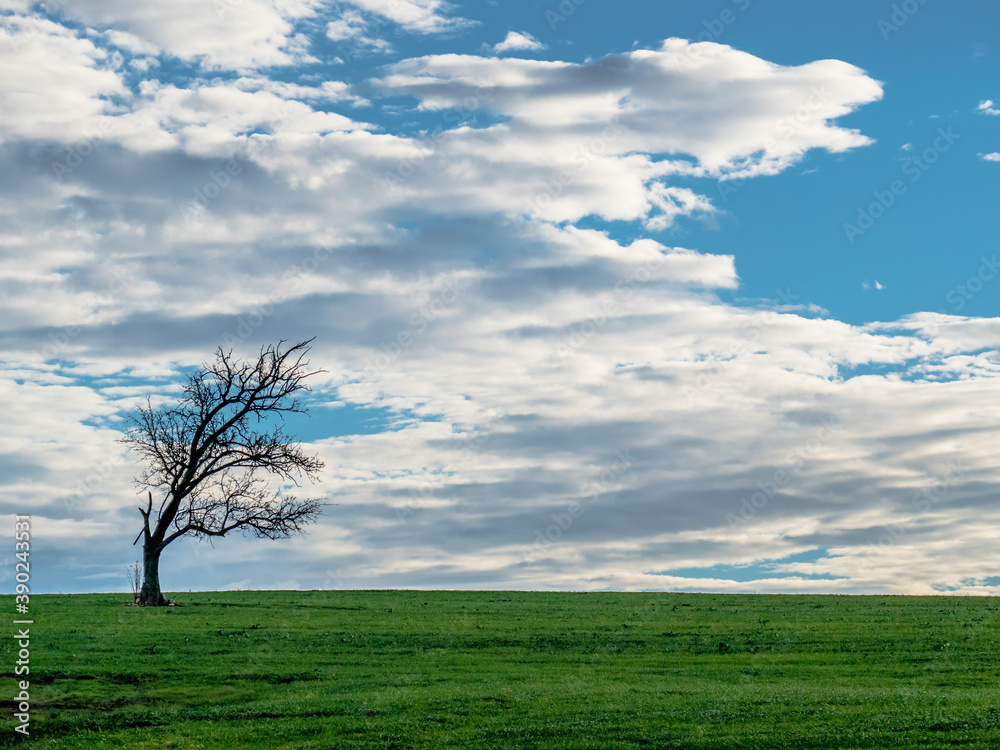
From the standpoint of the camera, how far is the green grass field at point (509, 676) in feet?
80.3

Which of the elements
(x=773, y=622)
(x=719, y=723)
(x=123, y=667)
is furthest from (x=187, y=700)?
(x=773, y=622)

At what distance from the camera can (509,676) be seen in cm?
3366

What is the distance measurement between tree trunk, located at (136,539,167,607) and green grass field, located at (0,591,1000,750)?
7.43ft

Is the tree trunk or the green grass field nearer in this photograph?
the green grass field

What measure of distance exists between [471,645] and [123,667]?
1453 cm

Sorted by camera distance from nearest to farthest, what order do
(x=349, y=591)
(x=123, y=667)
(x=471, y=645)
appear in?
(x=123, y=667) < (x=471, y=645) < (x=349, y=591)

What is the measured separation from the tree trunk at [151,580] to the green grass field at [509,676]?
2.26m

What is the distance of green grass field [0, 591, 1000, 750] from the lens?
2448 centimetres

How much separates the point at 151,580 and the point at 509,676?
104 ft

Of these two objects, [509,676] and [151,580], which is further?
[151,580]

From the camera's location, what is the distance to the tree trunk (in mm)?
55625

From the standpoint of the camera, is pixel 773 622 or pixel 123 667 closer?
pixel 123 667

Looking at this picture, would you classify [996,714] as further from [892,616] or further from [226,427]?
[226,427]

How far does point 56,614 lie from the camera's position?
48906 mm
